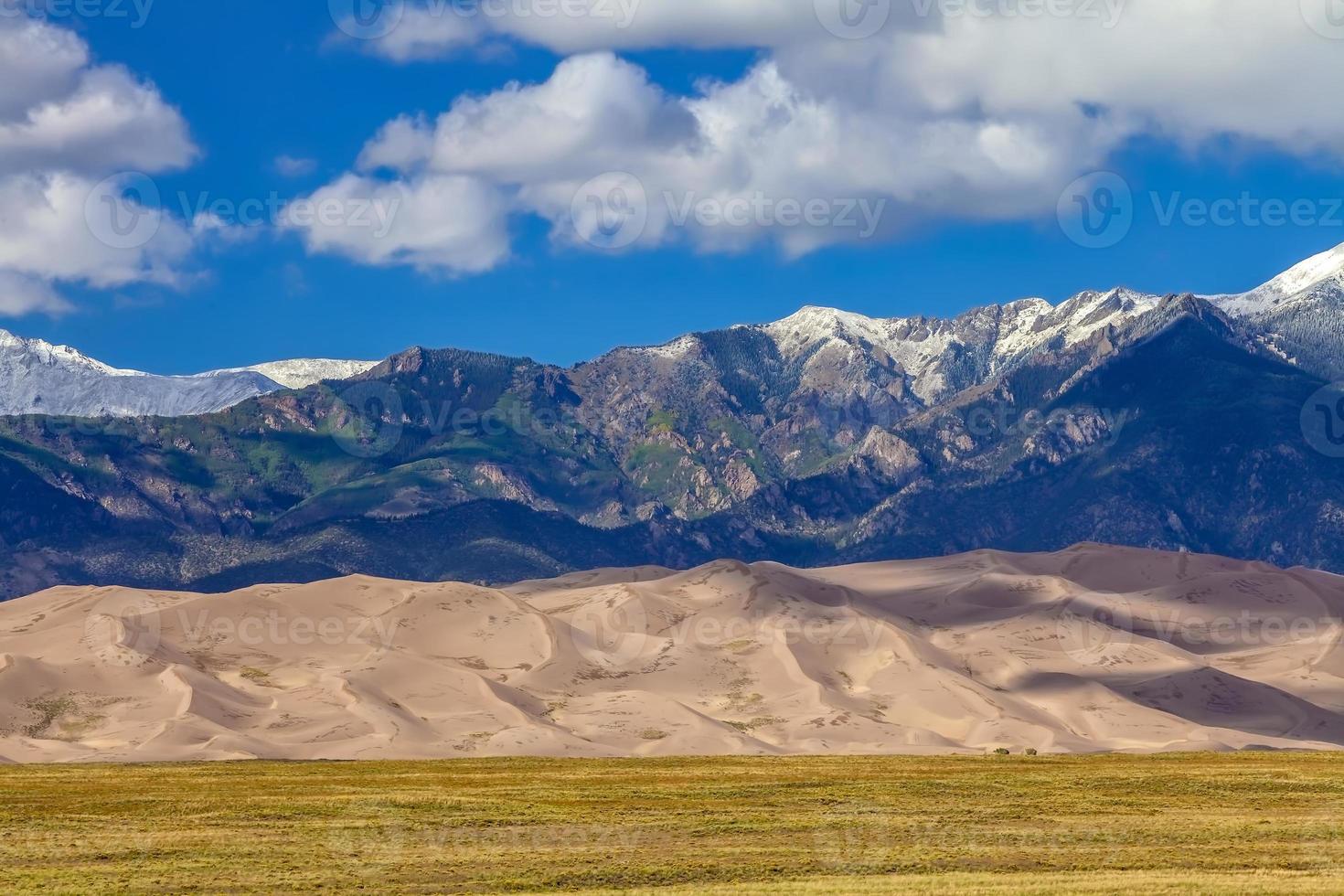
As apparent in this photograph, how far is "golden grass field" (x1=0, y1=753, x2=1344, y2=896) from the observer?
76.2 meters

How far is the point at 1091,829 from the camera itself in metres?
90.6

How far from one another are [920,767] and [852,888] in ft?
206

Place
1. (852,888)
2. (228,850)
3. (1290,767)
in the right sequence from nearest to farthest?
1. (852,888)
2. (228,850)
3. (1290,767)

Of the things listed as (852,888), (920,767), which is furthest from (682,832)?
(920,767)

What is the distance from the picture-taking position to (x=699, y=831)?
299 ft

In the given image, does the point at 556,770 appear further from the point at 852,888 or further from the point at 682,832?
the point at 852,888

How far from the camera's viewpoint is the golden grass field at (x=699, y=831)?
76250mm

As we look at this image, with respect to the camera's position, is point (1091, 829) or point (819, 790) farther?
point (819, 790)

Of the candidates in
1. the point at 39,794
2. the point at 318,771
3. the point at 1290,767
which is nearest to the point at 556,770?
the point at 318,771

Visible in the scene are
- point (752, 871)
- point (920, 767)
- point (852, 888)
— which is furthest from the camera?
point (920, 767)
